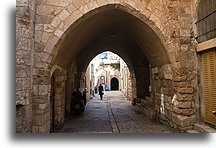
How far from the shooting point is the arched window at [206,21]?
3.02 meters

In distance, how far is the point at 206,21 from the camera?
321 cm

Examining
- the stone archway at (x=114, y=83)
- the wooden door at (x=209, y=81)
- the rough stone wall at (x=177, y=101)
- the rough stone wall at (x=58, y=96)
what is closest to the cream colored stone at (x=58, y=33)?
the rough stone wall at (x=58, y=96)

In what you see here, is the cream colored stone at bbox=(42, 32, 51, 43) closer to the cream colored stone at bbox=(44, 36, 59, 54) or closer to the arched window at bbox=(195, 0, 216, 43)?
the cream colored stone at bbox=(44, 36, 59, 54)

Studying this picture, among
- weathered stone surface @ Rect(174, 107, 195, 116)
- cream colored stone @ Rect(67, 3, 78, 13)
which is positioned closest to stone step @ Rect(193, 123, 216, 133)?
weathered stone surface @ Rect(174, 107, 195, 116)

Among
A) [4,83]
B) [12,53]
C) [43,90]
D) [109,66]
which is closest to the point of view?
[4,83]

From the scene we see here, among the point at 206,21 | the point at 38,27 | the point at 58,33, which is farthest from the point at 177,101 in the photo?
the point at 38,27

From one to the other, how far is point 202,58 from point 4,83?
3.57 metres

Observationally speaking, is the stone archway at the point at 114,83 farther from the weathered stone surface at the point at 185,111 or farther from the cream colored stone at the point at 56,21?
the cream colored stone at the point at 56,21

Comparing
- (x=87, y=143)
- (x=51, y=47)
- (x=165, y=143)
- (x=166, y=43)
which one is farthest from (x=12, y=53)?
(x=166, y=43)

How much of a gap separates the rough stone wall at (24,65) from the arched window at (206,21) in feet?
10.8

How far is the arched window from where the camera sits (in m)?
3.02

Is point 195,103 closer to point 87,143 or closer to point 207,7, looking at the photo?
Result: point 207,7

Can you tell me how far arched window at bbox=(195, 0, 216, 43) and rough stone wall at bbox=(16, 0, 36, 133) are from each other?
3306mm

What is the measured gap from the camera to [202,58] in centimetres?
343
